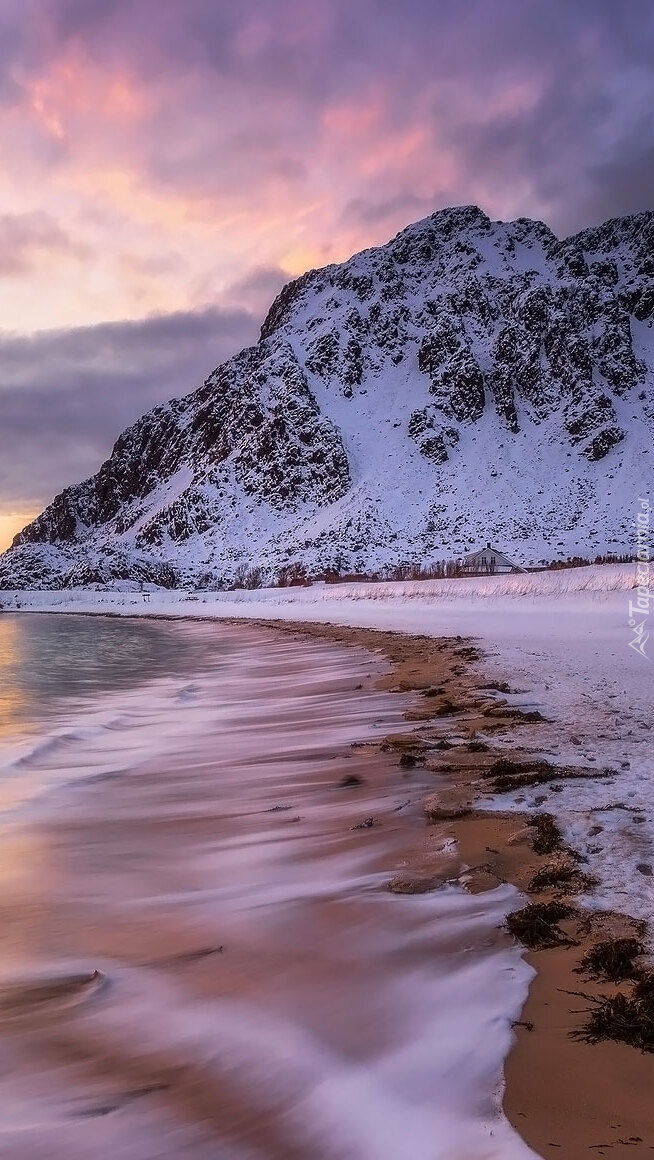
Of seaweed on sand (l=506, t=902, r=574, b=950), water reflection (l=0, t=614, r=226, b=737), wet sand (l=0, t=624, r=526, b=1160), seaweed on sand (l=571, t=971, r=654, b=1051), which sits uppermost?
seaweed on sand (l=571, t=971, r=654, b=1051)

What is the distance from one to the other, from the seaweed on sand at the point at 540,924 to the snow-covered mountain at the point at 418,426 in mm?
99857

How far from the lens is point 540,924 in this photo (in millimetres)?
2822

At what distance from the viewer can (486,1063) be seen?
2088 mm

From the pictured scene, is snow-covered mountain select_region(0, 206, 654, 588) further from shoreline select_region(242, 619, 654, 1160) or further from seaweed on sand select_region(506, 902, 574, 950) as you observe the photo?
seaweed on sand select_region(506, 902, 574, 950)

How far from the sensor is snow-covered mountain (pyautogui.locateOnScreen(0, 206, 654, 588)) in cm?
11594

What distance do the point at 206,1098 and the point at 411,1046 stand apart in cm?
64

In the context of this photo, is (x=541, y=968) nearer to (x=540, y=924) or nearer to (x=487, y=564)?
(x=540, y=924)

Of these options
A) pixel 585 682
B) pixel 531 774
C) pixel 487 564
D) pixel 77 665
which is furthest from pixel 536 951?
pixel 487 564

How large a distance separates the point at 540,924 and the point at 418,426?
473 ft

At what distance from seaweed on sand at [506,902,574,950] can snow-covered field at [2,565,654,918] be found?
192 millimetres

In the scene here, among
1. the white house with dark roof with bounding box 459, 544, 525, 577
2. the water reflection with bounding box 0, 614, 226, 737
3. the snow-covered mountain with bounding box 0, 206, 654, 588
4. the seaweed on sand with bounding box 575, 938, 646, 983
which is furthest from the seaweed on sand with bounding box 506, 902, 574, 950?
the snow-covered mountain with bounding box 0, 206, 654, 588

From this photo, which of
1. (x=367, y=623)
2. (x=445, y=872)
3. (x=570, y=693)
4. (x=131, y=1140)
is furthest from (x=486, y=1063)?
(x=367, y=623)

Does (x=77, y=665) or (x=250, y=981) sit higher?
(x=250, y=981)

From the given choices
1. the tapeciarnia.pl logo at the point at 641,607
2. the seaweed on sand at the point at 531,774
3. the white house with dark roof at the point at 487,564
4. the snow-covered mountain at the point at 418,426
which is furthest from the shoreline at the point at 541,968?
the snow-covered mountain at the point at 418,426
